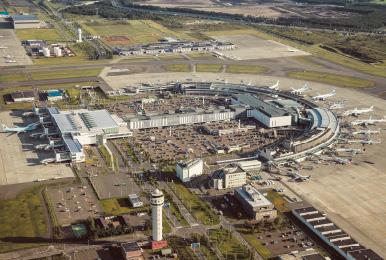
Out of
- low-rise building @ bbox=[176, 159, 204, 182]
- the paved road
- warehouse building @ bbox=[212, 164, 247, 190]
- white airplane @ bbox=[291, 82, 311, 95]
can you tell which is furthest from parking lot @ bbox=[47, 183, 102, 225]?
white airplane @ bbox=[291, 82, 311, 95]

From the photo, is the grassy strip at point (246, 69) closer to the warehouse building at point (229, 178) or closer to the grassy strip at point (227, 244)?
the warehouse building at point (229, 178)

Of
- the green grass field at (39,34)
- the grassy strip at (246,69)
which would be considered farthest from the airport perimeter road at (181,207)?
the green grass field at (39,34)

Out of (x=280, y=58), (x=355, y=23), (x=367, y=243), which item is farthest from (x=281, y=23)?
(x=367, y=243)

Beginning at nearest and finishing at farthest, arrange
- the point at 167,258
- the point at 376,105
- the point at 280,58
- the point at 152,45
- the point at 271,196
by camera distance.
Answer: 1. the point at 167,258
2. the point at 271,196
3. the point at 376,105
4. the point at 280,58
5. the point at 152,45

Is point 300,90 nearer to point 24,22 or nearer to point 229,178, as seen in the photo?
point 229,178

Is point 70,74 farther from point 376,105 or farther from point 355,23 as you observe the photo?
point 355,23

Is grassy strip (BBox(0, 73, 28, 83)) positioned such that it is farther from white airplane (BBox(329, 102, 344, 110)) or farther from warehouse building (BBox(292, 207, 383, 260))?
warehouse building (BBox(292, 207, 383, 260))
